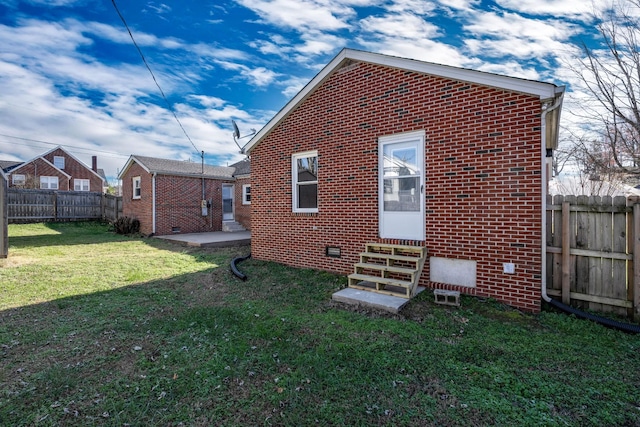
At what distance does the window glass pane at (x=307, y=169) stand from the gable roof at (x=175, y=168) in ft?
32.1

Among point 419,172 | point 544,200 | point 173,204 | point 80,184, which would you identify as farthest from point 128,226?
point 80,184

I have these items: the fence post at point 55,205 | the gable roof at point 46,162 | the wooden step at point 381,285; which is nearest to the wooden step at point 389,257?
the wooden step at point 381,285

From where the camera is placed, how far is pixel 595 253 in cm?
453

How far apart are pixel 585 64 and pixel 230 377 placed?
40.3 ft

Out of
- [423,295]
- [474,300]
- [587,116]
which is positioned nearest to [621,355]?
[474,300]

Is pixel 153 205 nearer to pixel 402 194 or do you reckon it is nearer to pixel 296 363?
pixel 402 194

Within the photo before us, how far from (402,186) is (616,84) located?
8149 millimetres

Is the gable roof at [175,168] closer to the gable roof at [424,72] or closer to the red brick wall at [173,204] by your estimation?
the red brick wall at [173,204]

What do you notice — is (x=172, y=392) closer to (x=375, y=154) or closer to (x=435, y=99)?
(x=375, y=154)

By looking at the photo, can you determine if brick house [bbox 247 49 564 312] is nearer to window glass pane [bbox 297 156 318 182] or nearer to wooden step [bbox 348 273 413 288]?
window glass pane [bbox 297 156 318 182]

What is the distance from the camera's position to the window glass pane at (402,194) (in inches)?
230

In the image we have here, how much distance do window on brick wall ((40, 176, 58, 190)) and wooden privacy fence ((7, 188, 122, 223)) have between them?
15.5m

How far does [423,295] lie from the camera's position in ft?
17.2

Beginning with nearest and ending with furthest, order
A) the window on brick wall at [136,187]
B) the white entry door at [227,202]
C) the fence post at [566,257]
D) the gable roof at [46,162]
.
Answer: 1. the fence post at [566,257]
2. the window on brick wall at [136,187]
3. the white entry door at [227,202]
4. the gable roof at [46,162]
